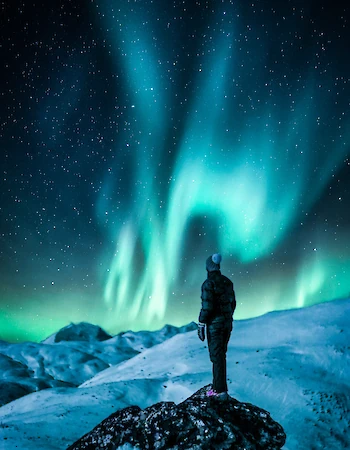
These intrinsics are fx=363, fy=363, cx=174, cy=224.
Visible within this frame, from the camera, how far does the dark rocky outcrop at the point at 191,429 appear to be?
6449 mm

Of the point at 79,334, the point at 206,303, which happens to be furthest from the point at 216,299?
the point at 79,334

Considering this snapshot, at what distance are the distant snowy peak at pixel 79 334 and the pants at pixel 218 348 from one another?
102498 millimetres

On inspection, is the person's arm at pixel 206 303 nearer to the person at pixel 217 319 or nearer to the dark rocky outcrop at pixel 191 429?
the person at pixel 217 319

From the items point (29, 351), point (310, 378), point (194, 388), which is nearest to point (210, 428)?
point (194, 388)

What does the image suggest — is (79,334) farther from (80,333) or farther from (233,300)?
(233,300)

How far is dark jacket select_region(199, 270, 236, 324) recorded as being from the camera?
7559 mm

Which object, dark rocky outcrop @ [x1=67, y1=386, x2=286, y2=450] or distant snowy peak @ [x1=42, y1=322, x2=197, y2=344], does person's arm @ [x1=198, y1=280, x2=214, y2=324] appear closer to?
dark rocky outcrop @ [x1=67, y1=386, x2=286, y2=450]

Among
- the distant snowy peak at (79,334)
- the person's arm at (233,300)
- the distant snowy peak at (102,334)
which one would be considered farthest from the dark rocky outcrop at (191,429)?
the distant snowy peak at (79,334)

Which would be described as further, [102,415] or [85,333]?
[85,333]

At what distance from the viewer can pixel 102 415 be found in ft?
41.6

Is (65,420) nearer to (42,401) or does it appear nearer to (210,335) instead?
(42,401)

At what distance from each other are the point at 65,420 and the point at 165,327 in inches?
3721

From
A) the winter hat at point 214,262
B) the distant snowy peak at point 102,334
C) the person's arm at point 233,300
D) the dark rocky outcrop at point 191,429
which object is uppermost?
the distant snowy peak at point 102,334

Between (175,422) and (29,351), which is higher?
(29,351)
